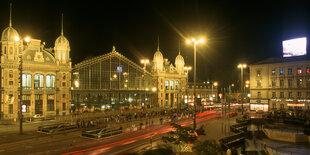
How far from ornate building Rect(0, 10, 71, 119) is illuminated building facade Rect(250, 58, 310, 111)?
2126 inches

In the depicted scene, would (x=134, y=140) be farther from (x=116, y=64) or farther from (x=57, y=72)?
(x=116, y=64)

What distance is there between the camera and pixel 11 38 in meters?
53.5

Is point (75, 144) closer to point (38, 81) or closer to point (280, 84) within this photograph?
point (38, 81)

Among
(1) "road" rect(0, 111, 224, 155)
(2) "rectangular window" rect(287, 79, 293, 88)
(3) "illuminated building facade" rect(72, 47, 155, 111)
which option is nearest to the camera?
(1) "road" rect(0, 111, 224, 155)

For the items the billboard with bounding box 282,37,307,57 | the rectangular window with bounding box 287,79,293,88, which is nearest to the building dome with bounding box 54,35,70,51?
the billboard with bounding box 282,37,307,57

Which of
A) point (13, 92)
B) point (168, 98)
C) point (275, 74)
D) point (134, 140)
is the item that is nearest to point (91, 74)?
point (13, 92)

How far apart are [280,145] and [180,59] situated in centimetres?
6500

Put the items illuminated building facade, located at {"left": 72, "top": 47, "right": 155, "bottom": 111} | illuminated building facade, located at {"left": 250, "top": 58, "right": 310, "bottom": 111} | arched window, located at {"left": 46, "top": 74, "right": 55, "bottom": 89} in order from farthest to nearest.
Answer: illuminated building facade, located at {"left": 250, "top": 58, "right": 310, "bottom": 111} < illuminated building facade, located at {"left": 72, "top": 47, "right": 155, "bottom": 111} < arched window, located at {"left": 46, "top": 74, "right": 55, "bottom": 89}

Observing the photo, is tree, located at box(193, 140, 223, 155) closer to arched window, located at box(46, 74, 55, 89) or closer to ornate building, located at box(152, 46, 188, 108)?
arched window, located at box(46, 74, 55, 89)

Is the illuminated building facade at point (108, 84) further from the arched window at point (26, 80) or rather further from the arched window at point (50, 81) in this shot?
the arched window at point (26, 80)

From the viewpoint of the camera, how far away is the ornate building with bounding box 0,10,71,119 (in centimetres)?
5188

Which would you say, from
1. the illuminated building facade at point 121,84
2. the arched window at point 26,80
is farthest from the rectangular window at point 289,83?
the arched window at point 26,80

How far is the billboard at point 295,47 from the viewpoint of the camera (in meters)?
68.6

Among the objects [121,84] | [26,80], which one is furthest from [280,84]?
[26,80]
